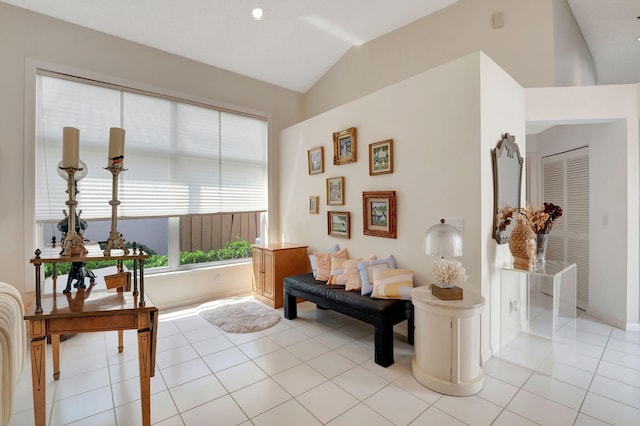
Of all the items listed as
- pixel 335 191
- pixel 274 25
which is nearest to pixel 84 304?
pixel 335 191

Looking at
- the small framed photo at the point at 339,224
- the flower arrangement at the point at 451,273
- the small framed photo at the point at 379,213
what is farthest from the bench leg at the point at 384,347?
the small framed photo at the point at 339,224

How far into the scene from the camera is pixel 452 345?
218cm

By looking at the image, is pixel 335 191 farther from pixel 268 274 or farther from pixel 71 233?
pixel 71 233

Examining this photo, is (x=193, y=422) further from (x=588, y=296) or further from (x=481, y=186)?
(x=588, y=296)

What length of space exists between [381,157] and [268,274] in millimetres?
2182

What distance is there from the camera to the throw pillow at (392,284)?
2814 millimetres

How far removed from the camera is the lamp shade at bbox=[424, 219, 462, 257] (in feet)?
7.55

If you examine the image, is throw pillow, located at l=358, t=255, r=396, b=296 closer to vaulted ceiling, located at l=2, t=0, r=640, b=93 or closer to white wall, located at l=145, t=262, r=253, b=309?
white wall, located at l=145, t=262, r=253, b=309

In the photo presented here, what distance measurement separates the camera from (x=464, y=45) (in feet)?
11.9

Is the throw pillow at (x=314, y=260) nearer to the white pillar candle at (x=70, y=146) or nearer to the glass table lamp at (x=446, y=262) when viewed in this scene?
the glass table lamp at (x=446, y=262)

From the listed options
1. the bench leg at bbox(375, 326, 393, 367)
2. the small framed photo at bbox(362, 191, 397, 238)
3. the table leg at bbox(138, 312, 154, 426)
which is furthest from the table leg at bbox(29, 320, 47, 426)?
the small framed photo at bbox(362, 191, 397, 238)

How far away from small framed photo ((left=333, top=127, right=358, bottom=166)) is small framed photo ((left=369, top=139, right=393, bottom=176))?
0.94 ft

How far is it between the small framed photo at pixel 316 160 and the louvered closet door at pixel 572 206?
11.2 ft

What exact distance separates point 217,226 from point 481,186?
364 centimetres
